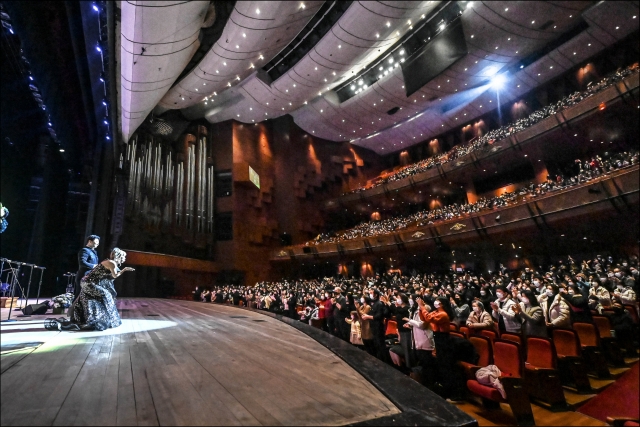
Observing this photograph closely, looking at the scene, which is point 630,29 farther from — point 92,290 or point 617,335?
point 92,290

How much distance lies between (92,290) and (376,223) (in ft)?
55.1

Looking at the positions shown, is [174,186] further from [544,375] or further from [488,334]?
[544,375]

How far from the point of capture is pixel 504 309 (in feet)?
13.8

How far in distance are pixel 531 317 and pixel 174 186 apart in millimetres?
15098

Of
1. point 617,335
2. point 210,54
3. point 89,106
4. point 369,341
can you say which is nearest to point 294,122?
point 210,54

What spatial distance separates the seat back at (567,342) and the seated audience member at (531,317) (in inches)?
7.2

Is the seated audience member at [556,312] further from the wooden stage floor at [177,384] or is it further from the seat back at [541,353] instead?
the wooden stage floor at [177,384]

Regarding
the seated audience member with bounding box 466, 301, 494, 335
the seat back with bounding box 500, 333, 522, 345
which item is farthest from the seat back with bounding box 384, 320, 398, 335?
the seat back with bounding box 500, 333, 522, 345

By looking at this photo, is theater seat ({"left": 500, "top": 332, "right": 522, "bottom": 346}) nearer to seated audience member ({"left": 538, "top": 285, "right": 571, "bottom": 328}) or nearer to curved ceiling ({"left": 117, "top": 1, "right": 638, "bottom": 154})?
seated audience member ({"left": 538, "top": 285, "right": 571, "bottom": 328})

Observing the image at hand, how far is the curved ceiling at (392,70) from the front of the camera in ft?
6.58

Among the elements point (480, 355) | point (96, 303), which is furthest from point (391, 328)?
point (96, 303)

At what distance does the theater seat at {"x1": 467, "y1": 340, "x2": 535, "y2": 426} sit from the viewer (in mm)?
2518

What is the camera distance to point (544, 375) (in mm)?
2787

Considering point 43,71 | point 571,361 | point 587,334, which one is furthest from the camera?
point 43,71
